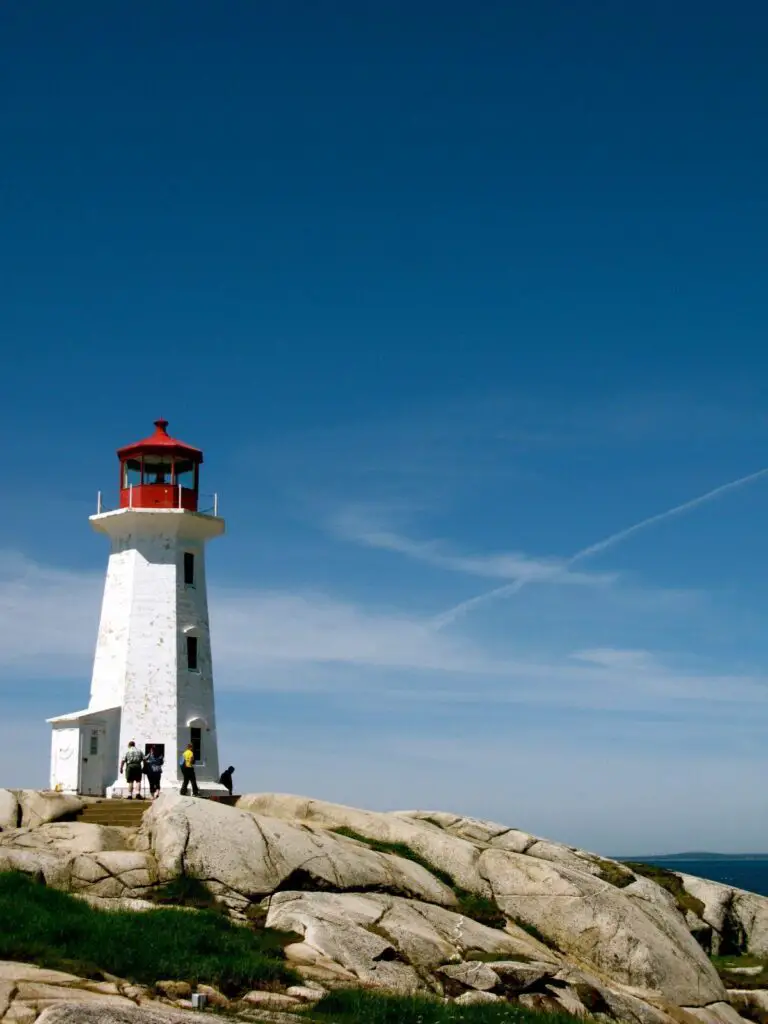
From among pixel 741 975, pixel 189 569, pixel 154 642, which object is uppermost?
pixel 189 569

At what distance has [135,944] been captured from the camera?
20.0 m

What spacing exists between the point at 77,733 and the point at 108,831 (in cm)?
916

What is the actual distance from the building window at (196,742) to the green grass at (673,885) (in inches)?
601

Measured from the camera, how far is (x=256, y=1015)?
17422 millimetres

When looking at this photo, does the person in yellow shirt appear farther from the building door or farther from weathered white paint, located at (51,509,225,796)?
the building door

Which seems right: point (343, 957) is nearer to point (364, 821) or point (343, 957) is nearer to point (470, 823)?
point (364, 821)

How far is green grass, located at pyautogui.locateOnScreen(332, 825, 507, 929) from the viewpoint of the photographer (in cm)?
2903

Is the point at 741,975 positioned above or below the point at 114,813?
below

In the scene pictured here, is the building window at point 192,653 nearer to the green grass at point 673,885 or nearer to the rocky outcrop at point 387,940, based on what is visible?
the rocky outcrop at point 387,940

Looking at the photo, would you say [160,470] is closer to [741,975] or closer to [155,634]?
[155,634]

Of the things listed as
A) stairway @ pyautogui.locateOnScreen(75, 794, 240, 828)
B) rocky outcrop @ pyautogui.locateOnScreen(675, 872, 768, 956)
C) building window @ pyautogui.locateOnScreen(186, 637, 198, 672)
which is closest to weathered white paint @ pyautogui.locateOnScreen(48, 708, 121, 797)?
building window @ pyautogui.locateOnScreen(186, 637, 198, 672)

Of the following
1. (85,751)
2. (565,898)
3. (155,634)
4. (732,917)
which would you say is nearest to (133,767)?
(85,751)

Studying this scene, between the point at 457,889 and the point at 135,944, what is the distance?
12.7 m

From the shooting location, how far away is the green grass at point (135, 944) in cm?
1873
